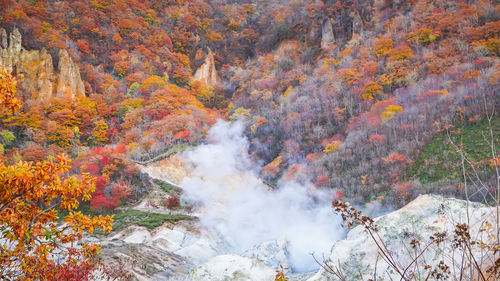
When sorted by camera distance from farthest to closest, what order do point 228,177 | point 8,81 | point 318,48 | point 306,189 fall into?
point 318,48
point 228,177
point 306,189
point 8,81

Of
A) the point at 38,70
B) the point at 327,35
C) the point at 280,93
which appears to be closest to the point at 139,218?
the point at 38,70

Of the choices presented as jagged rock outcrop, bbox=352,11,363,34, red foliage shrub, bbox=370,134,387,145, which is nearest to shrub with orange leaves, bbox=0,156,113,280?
red foliage shrub, bbox=370,134,387,145

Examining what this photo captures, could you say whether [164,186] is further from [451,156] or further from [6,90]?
[6,90]

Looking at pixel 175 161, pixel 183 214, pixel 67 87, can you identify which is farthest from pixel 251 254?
pixel 67 87

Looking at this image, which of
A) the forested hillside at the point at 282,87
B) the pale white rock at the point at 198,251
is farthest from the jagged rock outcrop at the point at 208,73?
the pale white rock at the point at 198,251

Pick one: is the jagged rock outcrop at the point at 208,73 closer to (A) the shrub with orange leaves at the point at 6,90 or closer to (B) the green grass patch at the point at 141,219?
(B) the green grass patch at the point at 141,219

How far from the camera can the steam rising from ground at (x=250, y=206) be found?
35.4 ft

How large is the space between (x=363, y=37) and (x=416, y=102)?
1663 cm

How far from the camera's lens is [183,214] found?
14.8m

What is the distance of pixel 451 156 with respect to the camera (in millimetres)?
12539

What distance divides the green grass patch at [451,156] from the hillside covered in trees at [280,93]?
8cm

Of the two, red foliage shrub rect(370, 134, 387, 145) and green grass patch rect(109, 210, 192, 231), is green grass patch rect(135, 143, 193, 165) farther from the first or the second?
red foliage shrub rect(370, 134, 387, 145)

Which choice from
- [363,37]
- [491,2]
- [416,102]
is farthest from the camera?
[363,37]

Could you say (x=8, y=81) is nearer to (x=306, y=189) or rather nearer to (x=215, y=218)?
(x=215, y=218)
